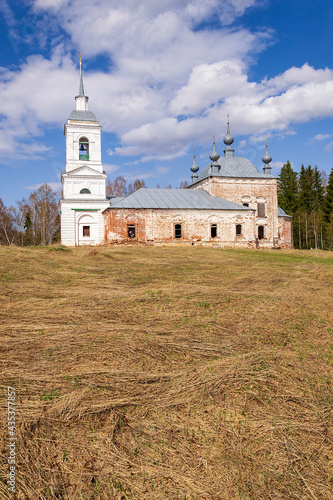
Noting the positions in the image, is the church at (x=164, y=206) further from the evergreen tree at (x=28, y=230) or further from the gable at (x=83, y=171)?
the evergreen tree at (x=28, y=230)

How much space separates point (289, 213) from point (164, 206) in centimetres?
2639

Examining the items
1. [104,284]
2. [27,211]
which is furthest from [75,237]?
[27,211]

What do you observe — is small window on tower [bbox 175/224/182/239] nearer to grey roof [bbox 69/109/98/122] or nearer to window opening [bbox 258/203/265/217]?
window opening [bbox 258/203/265/217]

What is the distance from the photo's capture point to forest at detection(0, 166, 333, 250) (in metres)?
41.8

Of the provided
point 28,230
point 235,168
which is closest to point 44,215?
point 28,230

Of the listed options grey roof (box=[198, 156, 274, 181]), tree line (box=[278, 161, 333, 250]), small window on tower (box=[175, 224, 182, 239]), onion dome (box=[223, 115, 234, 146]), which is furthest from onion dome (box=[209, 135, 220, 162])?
tree line (box=[278, 161, 333, 250])

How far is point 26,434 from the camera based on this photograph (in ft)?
7.61

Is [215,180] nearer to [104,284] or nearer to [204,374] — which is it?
[104,284]

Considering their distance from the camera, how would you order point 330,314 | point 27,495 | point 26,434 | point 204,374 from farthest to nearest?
point 330,314
point 204,374
point 26,434
point 27,495

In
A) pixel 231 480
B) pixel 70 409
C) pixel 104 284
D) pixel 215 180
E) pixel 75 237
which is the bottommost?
pixel 231 480

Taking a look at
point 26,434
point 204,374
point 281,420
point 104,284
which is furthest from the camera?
point 104,284

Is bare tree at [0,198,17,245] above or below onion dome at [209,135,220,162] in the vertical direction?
below

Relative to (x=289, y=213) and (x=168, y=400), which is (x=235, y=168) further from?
(x=168, y=400)

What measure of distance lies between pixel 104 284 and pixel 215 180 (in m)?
23.6
